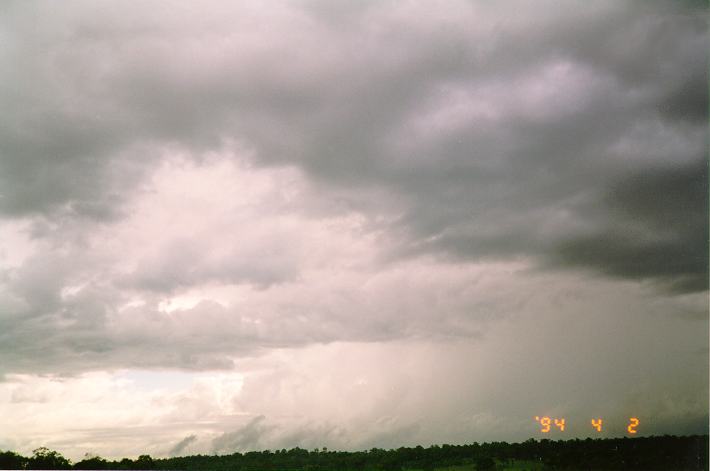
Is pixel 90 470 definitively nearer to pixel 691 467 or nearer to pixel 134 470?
pixel 134 470

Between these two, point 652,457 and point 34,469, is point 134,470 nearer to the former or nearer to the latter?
point 34,469

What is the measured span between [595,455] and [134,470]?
144773mm

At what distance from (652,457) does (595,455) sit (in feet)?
65.5

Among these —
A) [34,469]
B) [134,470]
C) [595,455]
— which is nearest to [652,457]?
[595,455]

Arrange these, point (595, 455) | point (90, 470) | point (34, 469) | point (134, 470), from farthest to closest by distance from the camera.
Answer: point (595, 455) → point (134, 470) → point (90, 470) → point (34, 469)

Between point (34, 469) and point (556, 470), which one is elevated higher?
point (34, 469)

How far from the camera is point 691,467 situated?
177m

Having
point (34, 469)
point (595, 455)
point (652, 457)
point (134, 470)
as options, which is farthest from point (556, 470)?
point (34, 469)

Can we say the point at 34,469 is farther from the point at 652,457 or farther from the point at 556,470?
the point at 652,457

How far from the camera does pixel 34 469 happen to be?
138m

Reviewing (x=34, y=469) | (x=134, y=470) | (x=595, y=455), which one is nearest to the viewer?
(x=34, y=469)

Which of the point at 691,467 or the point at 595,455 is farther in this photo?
the point at 595,455

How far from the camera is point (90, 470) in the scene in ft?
481

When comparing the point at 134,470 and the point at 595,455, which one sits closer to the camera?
the point at 134,470
